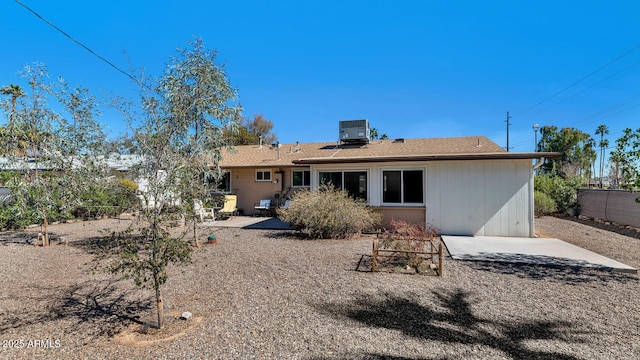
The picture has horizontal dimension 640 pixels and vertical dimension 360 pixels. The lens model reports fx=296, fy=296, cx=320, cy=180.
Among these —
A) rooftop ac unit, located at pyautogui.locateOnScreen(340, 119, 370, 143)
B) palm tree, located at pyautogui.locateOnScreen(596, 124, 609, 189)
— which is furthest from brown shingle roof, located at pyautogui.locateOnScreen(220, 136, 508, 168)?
palm tree, located at pyautogui.locateOnScreen(596, 124, 609, 189)

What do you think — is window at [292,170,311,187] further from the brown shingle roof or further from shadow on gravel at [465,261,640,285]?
shadow on gravel at [465,261,640,285]

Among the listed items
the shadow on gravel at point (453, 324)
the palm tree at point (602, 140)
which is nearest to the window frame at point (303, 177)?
the shadow on gravel at point (453, 324)

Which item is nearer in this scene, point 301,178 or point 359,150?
point 359,150

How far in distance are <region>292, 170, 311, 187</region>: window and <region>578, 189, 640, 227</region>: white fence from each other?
1269cm

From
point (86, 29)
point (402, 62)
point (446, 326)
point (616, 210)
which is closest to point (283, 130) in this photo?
point (402, 62)

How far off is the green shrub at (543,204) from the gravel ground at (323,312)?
30.2 ft

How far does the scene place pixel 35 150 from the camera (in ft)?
26.0

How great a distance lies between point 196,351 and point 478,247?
24.6 feet

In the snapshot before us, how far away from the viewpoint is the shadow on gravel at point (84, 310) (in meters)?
3.61

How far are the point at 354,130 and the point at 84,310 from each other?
42.4ft

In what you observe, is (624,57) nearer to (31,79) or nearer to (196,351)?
(196,351)

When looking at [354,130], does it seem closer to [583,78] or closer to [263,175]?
[263,175]

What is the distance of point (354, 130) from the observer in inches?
598

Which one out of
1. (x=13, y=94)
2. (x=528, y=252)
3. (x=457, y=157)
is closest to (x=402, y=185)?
(x=457, y=157)
